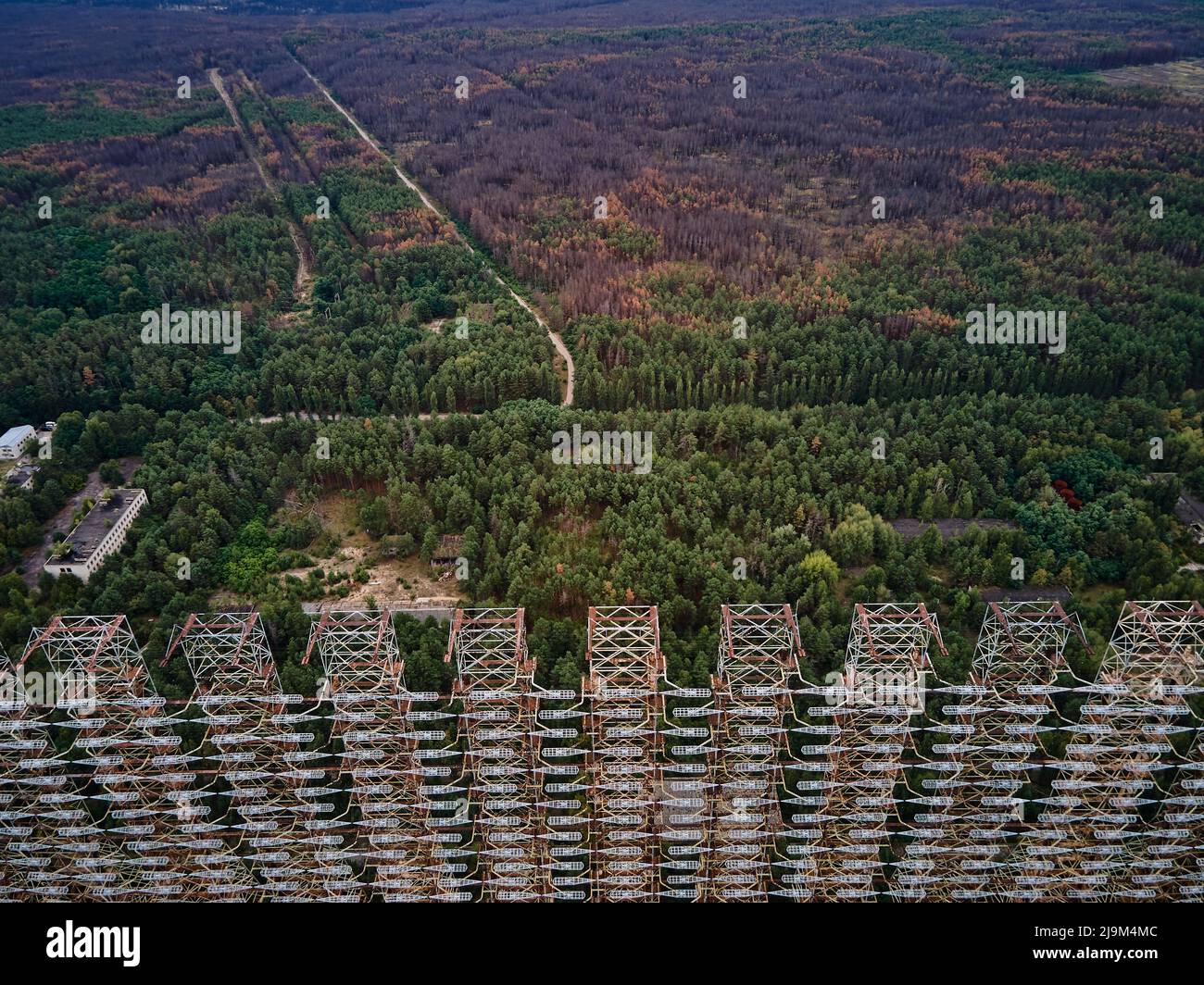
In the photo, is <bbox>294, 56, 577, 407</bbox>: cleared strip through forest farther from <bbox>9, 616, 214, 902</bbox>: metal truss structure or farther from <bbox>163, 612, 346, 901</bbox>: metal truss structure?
<bbox>9, 616, 214, 902</bbox>: metal truss structure

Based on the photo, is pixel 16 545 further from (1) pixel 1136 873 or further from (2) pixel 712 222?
(2) pixel 712 222

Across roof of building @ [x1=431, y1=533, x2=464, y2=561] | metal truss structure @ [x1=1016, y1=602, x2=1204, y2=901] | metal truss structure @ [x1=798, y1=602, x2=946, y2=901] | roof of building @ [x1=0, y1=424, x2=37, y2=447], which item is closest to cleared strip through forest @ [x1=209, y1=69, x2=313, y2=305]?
roof of building @ [x1=0, y1=424, x2=37, y2=447]

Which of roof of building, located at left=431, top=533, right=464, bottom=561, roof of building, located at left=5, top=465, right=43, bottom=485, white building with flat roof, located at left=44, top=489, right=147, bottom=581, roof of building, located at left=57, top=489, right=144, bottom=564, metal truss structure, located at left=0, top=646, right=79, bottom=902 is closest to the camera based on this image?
metal truss structure, located at left=0, top=646, right=79, bottom=902

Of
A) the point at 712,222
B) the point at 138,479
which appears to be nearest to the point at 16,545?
the point at 138,479

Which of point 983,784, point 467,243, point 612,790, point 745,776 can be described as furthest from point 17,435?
point 983,784

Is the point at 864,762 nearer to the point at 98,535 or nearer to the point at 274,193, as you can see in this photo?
the point at 98,535
